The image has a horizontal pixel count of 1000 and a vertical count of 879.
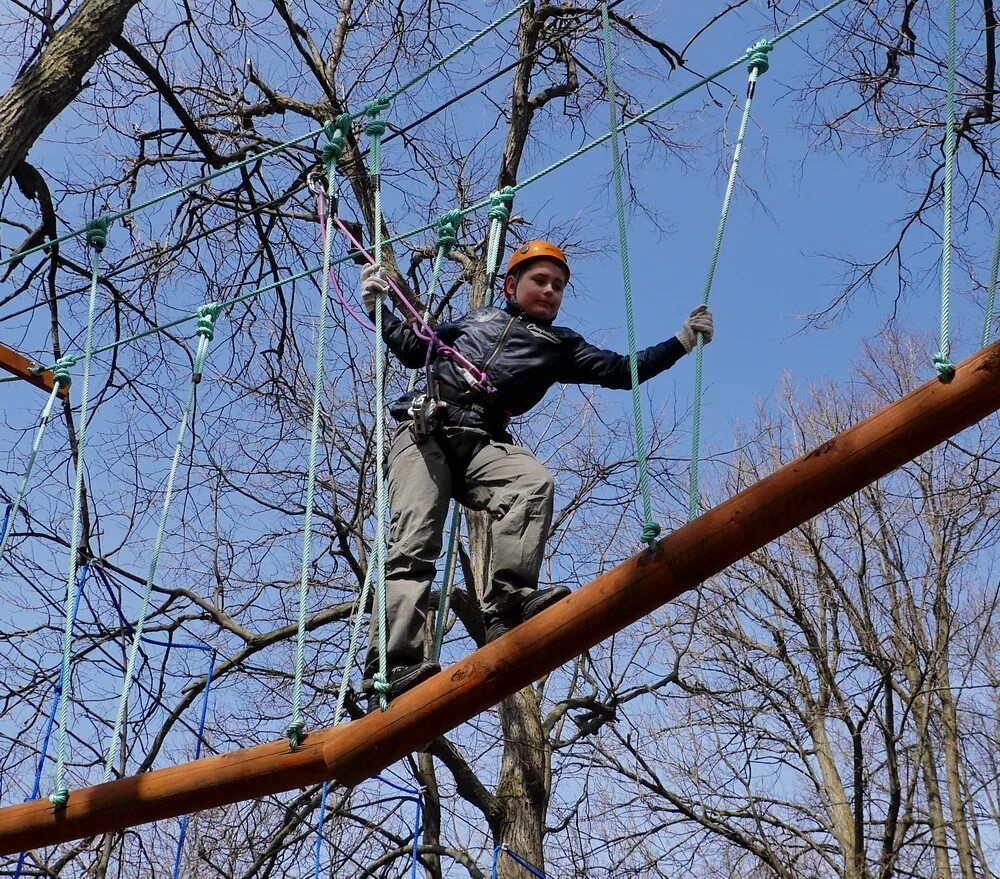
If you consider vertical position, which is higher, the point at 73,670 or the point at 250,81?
the point at 250,81

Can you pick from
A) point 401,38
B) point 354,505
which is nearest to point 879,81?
point 401,38

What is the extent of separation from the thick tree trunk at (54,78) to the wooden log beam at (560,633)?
220cm

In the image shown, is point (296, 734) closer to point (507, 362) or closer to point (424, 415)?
point (424, 415)

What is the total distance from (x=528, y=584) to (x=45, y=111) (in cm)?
245

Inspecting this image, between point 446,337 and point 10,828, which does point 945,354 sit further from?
point 10,828

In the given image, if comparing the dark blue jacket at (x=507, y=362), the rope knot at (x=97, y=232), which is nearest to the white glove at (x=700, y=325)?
the dark blue jacket at (x=507, y=362)

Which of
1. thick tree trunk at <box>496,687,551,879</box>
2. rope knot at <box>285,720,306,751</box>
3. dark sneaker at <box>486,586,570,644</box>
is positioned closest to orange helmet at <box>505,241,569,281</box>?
dark sneaker at <box>486,586,570,644</box>

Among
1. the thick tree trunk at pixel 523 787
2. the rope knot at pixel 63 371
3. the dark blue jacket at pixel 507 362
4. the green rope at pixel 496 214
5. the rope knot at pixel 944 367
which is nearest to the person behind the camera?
the rope knot at pixel 944 367

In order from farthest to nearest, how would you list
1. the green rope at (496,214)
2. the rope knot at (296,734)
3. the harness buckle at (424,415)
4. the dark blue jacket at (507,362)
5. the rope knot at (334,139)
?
the green rope at (496,214), the rope knot at (334,139), the dark blue jacket at (507,362), the harness buckle at (424,415), the rope knot at (296,734)

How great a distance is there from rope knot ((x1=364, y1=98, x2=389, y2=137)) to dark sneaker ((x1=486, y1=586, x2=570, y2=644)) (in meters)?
1.87

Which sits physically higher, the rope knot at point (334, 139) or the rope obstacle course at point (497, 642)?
the rope knot at point (334, 139)

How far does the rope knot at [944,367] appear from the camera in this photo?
2816mm

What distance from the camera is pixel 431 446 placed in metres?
3.94

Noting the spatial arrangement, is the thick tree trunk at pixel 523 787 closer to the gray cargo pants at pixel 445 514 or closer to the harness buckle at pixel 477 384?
the gray cargo pants at pixel 445 514
